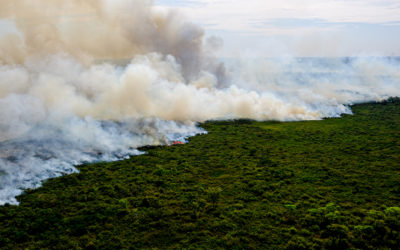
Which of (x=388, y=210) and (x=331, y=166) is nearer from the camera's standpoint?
(x=388, y=210)

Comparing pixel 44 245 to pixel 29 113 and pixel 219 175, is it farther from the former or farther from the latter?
pixel 29 113

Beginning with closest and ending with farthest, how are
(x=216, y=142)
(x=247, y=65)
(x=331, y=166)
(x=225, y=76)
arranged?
(x=331, y=166), (x=216, y=142), (x=225, y=76), (x=247, y=65)

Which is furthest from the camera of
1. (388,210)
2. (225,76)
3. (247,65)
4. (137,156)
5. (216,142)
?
(247,65)

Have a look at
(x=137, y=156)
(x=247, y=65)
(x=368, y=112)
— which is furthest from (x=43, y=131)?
(x=247, y=65)

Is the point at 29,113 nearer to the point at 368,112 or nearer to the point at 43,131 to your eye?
the point at 43,131

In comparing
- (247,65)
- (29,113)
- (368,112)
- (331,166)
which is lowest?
(331,166)

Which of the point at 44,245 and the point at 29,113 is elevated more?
the point at 29,113
